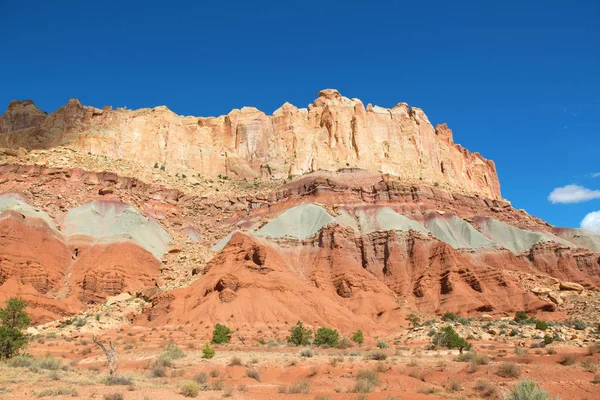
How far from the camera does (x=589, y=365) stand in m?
18.3

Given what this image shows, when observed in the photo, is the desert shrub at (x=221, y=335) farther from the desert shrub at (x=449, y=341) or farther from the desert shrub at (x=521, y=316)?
the desert shrub at (x=521, y=316)

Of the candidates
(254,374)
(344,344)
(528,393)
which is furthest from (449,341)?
(528,393)

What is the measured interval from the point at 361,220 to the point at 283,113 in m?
44.4

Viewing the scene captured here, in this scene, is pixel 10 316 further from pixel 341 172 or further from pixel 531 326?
pixel 341 172

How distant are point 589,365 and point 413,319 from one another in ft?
94.0

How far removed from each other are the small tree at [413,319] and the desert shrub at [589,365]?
26087 mm

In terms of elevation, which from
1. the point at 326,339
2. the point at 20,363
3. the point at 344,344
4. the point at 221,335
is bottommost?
the point at 20,363

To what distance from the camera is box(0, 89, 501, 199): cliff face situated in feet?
296

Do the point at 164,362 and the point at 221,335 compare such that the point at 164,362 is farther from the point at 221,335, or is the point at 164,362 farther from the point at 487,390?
the point at 487,390

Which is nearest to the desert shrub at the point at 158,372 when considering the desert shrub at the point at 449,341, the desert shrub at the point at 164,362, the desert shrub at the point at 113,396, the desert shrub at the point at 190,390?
the desert shrub at the point at 164,362

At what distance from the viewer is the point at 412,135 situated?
105 m

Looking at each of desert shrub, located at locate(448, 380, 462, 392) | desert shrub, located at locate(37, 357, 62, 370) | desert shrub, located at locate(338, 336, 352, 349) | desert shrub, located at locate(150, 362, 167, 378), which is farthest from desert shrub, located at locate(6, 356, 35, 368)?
desert shrub, located at locate(338, 336, 352, 349)

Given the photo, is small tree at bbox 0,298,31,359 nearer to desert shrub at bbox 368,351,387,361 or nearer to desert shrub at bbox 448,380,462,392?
desert shrub at bbox 368,351,387,361

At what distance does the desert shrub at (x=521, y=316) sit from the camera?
45.5m
